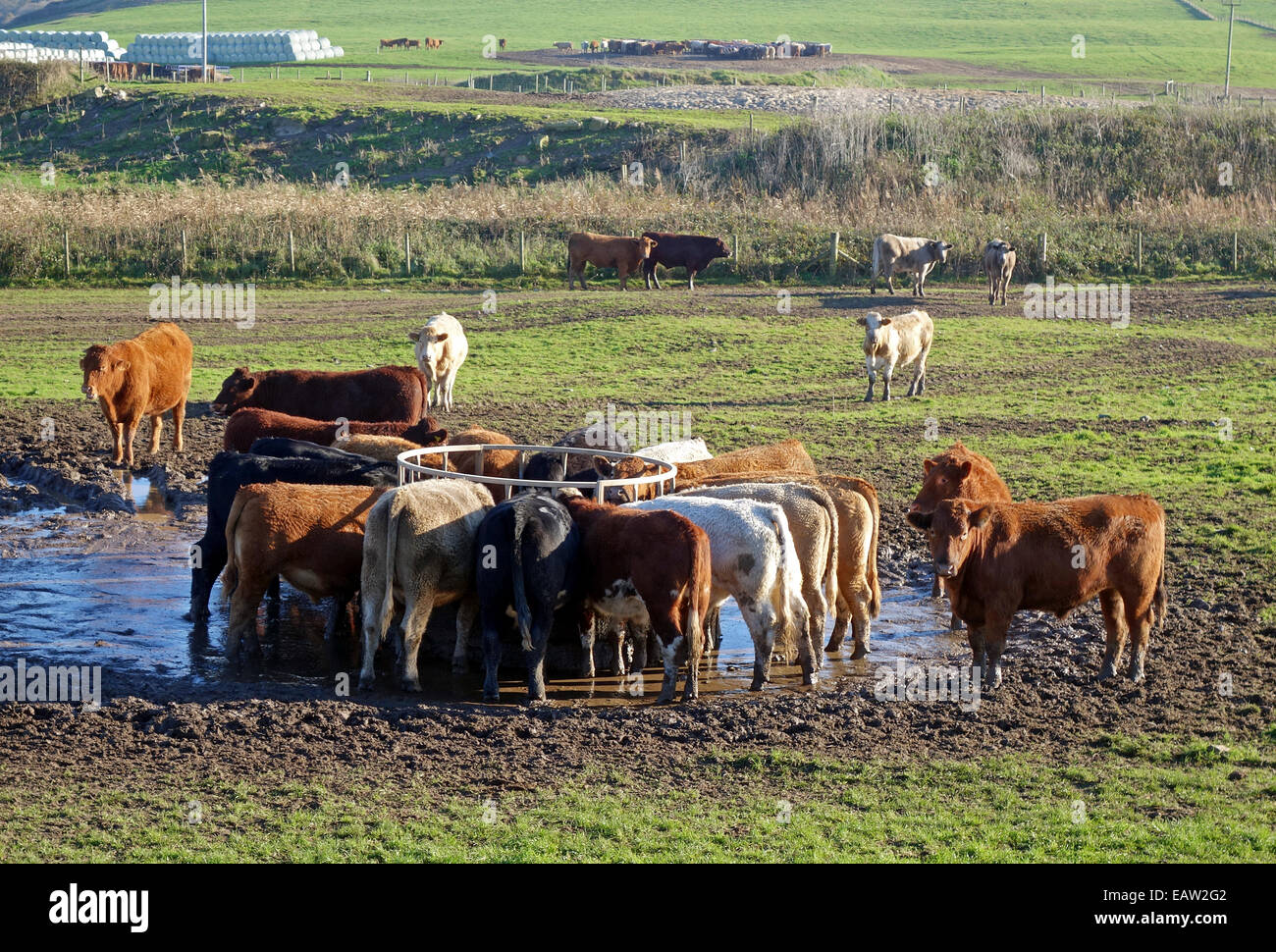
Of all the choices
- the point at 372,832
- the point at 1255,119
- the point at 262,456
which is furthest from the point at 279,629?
the point at 1255,119

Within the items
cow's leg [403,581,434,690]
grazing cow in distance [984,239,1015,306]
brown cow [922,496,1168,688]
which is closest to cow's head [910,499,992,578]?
brown cow [922,496,1168,688]

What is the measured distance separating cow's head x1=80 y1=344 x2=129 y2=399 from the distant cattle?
8412 mm

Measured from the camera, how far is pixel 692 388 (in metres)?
20.8

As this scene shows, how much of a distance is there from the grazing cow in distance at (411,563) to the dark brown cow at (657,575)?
0.90 metres

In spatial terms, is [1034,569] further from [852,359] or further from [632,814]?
[852,359]

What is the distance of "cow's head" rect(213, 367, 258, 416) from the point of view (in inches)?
619

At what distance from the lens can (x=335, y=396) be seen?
52.3ft

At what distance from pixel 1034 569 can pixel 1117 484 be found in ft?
18.9

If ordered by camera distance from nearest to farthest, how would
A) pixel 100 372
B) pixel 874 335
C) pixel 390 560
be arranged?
pixel 390 560
pixel 100 372
pixel 874 335

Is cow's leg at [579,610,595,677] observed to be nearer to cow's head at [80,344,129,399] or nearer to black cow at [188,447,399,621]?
black cow at [188,447,399,621]

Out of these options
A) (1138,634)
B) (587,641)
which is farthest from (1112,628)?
(587,641)

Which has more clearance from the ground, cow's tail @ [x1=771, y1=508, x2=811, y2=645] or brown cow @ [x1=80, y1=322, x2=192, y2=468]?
brown cow @ [x1=80, y1=322, x2=192, y2=468]

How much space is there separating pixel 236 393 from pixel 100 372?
1.48 meters

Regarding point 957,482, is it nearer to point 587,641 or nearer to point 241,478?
point 587,641
